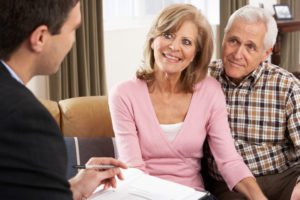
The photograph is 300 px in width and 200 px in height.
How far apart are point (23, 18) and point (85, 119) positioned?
3.94 feet

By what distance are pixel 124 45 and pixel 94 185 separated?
2.38m

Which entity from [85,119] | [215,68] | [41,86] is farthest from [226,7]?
[85,119]

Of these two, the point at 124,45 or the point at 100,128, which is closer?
the point at 100,128

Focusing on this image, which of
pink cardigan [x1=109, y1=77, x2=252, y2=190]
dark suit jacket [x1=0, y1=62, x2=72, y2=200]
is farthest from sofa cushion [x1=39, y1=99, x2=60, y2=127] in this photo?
dark suit jacket [x1=0, y1=62, x2=72, y2=200]

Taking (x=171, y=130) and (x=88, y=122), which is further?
(x=88, y=122)

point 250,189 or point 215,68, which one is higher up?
point 215,68

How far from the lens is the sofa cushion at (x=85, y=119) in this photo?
200 centimetres

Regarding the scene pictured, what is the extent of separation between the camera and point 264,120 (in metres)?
1.77

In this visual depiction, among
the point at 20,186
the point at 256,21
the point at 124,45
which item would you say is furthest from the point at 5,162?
the point at 124,45

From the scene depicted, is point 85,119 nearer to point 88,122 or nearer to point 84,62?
point 88,122

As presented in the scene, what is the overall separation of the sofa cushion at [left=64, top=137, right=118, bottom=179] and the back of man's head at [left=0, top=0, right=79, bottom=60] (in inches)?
40.0

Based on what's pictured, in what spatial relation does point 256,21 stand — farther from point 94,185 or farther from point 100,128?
point 94,185

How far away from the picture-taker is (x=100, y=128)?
202 centimetres

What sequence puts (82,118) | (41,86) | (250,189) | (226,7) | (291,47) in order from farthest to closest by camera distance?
(291,47)
(226,7)
(41,86)
(82,118)
(250,189)
